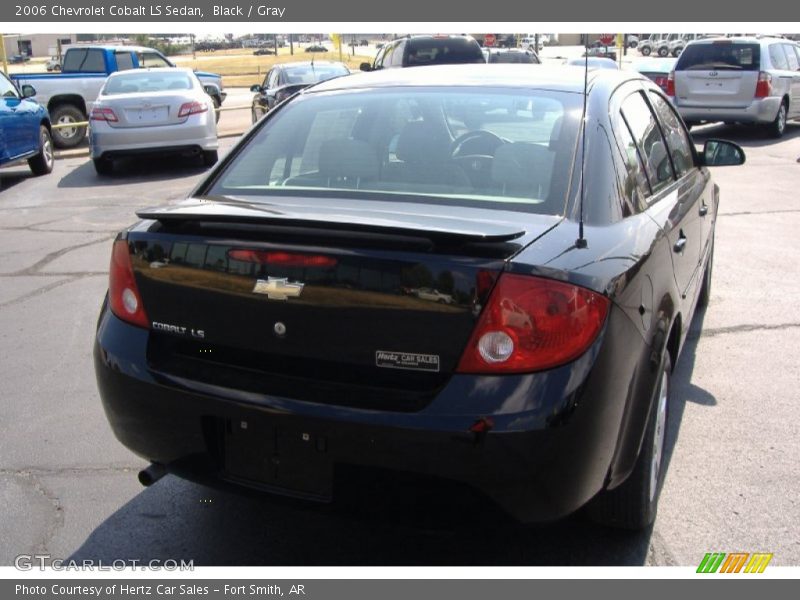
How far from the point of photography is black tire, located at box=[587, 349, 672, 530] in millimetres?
2982

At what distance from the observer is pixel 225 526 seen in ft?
10.7

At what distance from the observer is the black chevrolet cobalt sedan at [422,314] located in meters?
2.45

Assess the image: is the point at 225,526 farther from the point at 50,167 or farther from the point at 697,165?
the point at 50,167

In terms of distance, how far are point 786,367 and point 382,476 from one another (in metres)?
3.19

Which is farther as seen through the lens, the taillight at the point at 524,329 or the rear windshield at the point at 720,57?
the rear windshield at the point at 720,57

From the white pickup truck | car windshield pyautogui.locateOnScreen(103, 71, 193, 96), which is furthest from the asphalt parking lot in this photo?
the white pickup truck

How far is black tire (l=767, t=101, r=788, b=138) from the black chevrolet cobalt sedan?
13821 mm

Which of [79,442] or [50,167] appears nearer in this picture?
[79,442]

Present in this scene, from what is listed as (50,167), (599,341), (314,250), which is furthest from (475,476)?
(50,167)

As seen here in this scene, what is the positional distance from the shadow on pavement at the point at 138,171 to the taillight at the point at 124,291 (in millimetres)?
9709

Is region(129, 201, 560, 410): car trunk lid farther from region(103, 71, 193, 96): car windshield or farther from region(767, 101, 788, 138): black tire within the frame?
region(767, 101, 788, 138): black tire

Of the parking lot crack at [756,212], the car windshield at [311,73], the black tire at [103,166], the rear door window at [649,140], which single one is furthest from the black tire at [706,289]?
the car windshield at [311,73]

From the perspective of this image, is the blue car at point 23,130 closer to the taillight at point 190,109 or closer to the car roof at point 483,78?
the taillight at point 190,109

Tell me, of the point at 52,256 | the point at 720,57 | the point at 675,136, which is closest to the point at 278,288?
the point at 675,136
